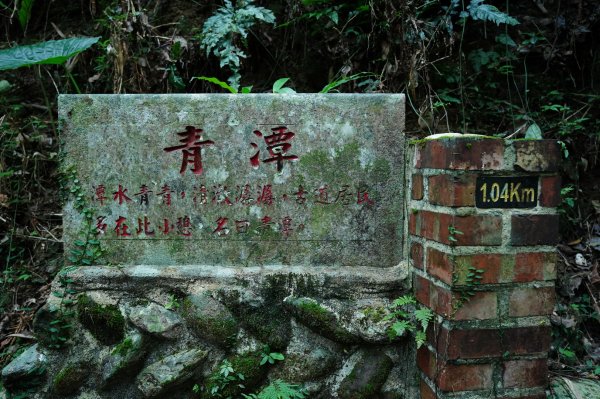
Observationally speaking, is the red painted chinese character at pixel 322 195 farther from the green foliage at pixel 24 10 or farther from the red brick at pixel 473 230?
the green foliage at pixel 24 10

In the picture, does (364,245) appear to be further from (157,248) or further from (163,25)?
(163,25)

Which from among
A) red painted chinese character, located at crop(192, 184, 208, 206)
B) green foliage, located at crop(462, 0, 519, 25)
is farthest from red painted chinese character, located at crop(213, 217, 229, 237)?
green foliage, located at crop(462, 0, 519, 25)

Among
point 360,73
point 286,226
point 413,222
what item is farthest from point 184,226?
point 360,73

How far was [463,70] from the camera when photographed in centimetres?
298

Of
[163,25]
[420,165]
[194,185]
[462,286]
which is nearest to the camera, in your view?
[462,286]

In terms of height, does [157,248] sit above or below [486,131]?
below

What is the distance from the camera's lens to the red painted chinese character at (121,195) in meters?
1.84

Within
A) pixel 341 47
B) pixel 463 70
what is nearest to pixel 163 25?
pixel 341 47

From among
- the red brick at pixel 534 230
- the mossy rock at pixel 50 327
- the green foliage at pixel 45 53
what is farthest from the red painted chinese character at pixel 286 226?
the green foliage at pixel 45 53

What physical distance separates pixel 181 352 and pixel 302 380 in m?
0.50

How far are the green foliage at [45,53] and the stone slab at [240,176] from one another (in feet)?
2.04

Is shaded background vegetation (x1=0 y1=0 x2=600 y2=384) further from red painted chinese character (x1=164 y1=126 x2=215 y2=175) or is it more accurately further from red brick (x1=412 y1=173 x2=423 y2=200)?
red painted chinese character (x1=164 y1=126 x2=215 y2=175)

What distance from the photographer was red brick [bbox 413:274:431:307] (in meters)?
1.65

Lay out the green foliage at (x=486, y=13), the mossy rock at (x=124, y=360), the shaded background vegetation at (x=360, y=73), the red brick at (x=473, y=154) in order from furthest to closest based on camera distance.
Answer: the shaded background vegetation at (x=360, y=73) < the green foliage at (x=486, y=13) < the mossy rock at (x=124, y=360) < the red brick at (x=473, y=154)
